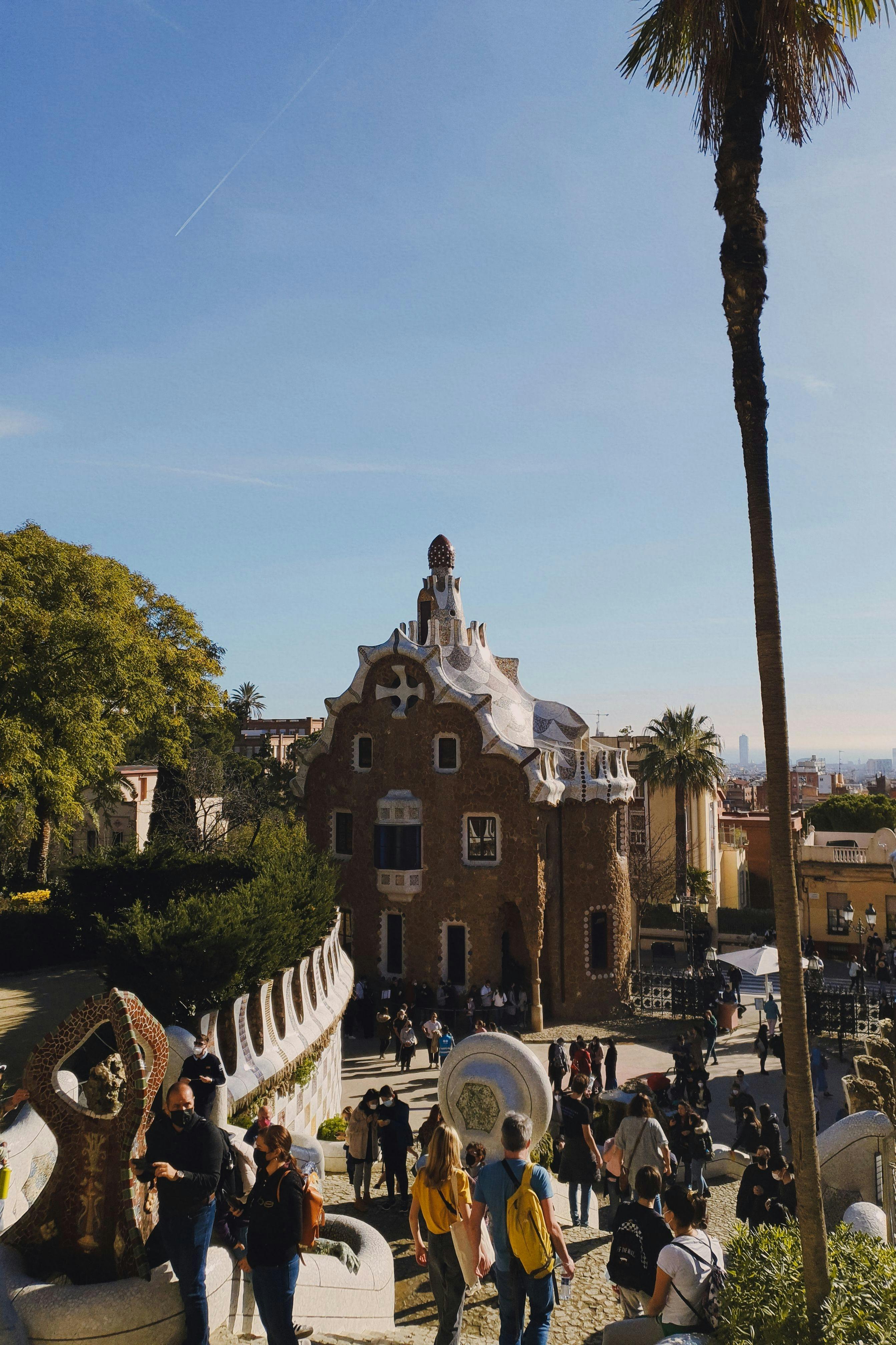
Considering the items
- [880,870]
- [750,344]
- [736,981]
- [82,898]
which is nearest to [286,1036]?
[82,898]

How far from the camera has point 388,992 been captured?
2625cm

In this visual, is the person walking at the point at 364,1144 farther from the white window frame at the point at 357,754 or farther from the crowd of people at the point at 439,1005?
A: the white window frame at the point at 357,754

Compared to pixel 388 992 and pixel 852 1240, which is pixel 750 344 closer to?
pixel 852 1240

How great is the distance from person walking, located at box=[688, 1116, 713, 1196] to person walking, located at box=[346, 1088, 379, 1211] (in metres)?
3.88

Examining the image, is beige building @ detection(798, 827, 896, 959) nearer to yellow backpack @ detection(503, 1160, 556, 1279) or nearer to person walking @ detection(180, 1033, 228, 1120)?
person walking @ detection(180, 1033, 228, 1120)

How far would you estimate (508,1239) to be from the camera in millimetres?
5723

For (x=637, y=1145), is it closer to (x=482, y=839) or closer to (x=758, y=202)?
(x=758, y=202)

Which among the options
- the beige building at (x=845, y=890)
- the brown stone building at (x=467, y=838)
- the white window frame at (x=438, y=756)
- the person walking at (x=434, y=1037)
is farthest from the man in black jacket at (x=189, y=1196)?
the beige building at (x=845, y=890)

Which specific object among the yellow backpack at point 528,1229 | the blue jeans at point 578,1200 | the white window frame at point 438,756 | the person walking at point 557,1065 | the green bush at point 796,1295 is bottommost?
the person walking at point 557,1065

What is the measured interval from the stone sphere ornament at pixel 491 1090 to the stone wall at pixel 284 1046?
2.60m

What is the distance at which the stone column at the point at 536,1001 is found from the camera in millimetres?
26828

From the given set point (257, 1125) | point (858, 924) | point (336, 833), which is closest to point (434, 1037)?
point (336, 833)

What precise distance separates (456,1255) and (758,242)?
7.85 m

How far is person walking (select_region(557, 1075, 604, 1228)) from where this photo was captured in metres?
10.2
